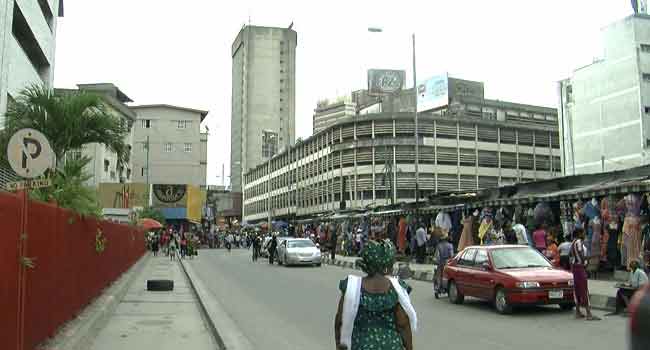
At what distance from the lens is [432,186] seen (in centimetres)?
8250

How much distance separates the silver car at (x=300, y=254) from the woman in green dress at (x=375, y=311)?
26.5 meters

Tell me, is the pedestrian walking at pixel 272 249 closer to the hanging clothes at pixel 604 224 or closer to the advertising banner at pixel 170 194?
the hanging clothes at pixel 604 224

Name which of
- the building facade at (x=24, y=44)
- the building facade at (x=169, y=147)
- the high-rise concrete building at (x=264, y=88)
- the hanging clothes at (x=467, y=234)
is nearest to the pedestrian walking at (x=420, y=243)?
the hanging clothes at (x=467, y=234)

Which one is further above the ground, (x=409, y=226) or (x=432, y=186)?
(x=432, y=186)

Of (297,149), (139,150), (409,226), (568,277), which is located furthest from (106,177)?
(568,277)

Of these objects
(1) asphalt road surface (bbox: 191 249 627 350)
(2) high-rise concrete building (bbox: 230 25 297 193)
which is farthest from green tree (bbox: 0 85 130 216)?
(2) high-rise concrete building (bbox: 230 25 297 193)

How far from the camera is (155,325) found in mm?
11477

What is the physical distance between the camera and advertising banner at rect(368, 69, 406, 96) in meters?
106

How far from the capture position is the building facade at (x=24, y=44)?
2120cm

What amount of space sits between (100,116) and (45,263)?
24.0ft

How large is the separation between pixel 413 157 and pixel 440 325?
71137mm

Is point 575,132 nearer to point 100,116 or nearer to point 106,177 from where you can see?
point 106,177

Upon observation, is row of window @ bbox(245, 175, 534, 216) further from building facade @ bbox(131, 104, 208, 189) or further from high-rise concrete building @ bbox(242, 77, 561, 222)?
building facade @ bbox(131, 104, 208, 189)

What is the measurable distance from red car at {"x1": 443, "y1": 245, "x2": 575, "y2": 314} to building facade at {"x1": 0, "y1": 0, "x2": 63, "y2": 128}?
1205 cm
